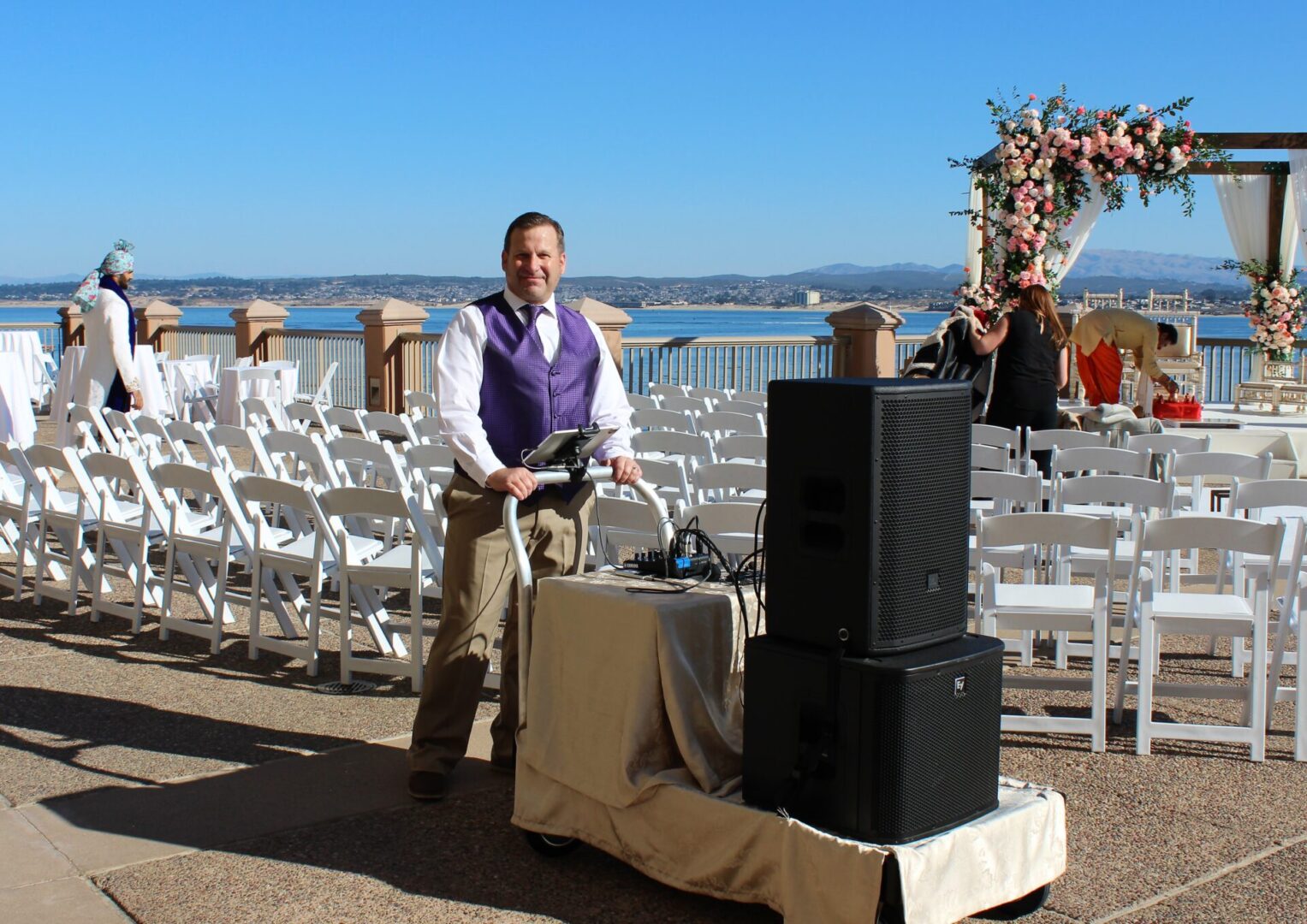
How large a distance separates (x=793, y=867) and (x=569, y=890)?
755mm

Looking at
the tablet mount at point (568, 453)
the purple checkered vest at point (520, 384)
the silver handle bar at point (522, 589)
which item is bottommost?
the silver handle bar at point (522, 589)

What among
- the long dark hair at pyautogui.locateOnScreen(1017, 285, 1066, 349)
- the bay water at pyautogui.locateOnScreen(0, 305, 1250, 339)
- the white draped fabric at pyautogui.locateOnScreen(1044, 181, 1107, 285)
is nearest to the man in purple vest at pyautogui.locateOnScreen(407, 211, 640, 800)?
the long dark hair at pyautogui.locateOnScreen(1017, 285, 1066, 349)

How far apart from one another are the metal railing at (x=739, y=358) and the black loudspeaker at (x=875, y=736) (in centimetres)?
1336

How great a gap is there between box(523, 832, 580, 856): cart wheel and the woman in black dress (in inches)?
233

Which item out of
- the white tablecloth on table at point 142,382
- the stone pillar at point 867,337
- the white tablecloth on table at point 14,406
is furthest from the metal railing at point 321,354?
the white tablecloth on table at point 14,406

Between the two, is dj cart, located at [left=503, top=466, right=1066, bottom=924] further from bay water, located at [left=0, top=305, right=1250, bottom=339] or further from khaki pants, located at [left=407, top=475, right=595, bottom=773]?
bay water, located at [left=0, top=305, right=1250, bottom=339]

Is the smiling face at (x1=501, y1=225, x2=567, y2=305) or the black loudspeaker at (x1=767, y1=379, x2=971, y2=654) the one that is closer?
the black loudspeaker at (x1=767, y1=379, x2=971, y2=654)

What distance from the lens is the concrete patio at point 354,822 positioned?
3.66 m

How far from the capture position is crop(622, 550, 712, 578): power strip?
3949 mm

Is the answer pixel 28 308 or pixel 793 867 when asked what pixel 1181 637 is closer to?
pixel 793 867

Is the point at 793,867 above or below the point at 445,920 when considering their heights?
above

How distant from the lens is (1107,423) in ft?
35.1

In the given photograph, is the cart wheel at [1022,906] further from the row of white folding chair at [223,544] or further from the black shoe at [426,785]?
the row of white folding chair at [223,544]

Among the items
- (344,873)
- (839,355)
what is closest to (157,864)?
(344,873)
